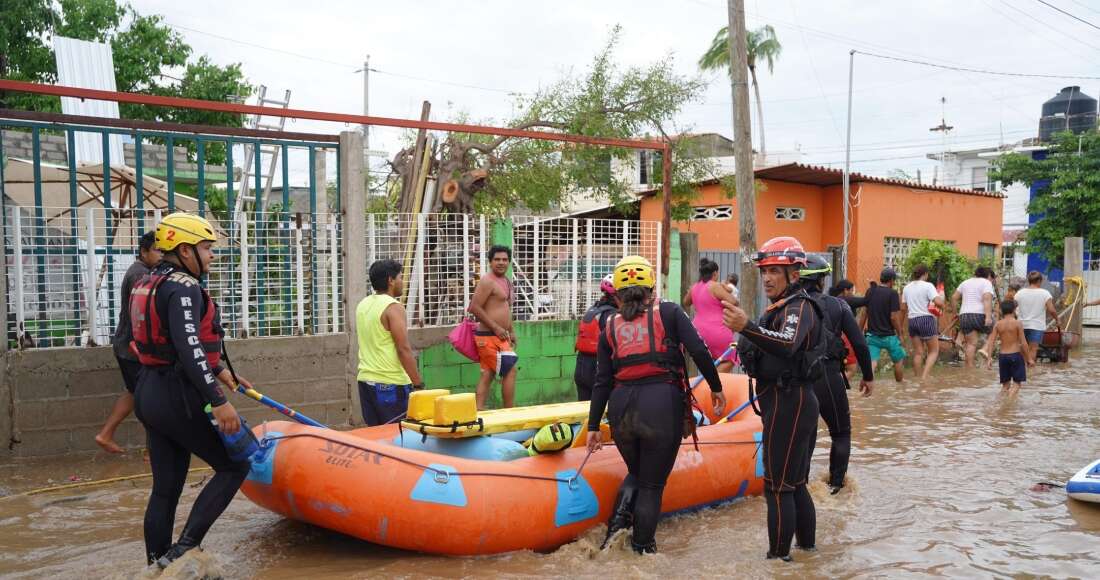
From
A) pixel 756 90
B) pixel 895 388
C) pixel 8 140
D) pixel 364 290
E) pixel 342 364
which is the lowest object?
pixel 895 388

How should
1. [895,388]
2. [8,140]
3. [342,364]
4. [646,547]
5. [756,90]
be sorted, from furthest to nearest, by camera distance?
[756,90] → [8,140] → [895,388] → [342,364] → [646,547]

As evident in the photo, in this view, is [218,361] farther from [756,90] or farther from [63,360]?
[756,90]

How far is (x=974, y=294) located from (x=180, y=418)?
1116cm

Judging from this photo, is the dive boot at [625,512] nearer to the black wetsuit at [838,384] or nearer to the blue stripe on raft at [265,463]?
the black wetsuit at [838,384]

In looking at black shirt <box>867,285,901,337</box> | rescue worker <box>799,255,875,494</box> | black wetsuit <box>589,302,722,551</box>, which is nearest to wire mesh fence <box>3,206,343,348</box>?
black wetsuit <box>589,302,722,551</box>

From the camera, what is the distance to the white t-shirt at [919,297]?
1159 cm

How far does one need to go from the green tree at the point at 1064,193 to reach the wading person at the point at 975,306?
13426 mm

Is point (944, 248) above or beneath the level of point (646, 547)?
above

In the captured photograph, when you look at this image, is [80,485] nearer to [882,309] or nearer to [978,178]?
[882,309]

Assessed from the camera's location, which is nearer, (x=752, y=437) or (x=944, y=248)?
(x=752, y=437)

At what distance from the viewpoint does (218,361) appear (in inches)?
179

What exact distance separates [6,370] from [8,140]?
829cm

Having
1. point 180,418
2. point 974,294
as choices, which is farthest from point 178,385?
point 974,294

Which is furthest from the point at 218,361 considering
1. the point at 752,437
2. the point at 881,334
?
the point at 881,334
